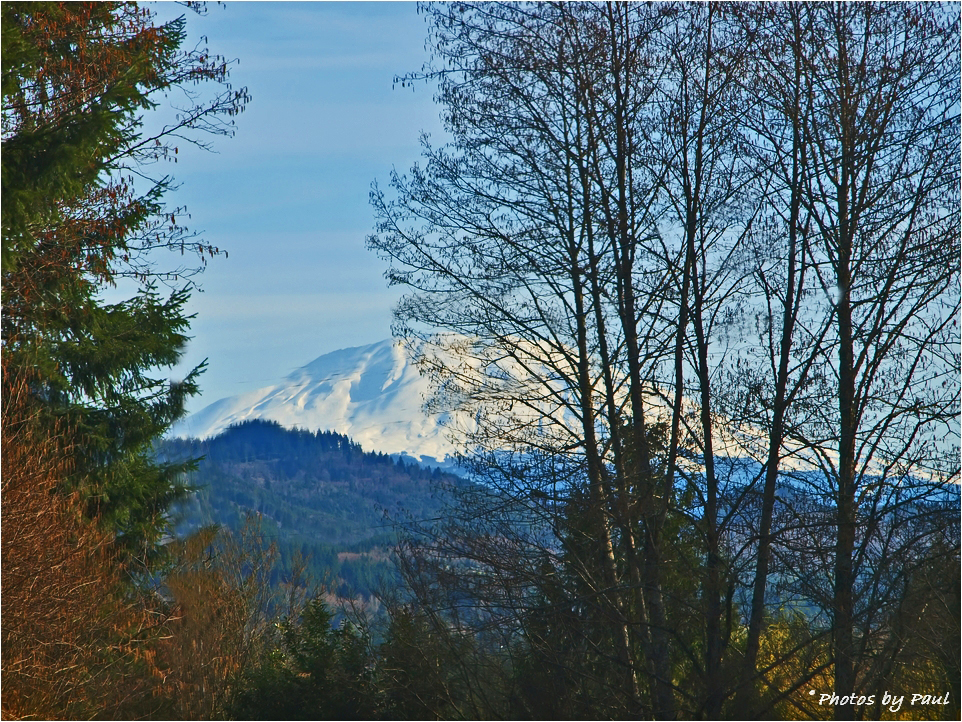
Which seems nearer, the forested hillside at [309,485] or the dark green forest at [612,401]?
the dark green forest at [612,401]

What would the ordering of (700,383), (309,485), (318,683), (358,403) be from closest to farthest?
1. (700,383)
2. (318,683)
3. (358,403)
4. (309,485)

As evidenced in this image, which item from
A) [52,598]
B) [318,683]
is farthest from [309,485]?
[52,598]

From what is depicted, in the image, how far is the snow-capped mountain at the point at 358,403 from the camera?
9242 mm

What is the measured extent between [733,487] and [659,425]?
1060 mm

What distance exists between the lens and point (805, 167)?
621 centimetres

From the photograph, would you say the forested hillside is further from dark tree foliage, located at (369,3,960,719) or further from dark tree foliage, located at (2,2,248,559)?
dark tree foliage, located at (369,3,960,719)

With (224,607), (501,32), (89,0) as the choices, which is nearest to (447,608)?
(501,32)

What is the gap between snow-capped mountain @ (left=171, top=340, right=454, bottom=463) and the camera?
30.3 feet

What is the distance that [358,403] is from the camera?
53750 mm

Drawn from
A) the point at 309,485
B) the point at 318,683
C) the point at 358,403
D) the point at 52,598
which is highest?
the point at 358,403

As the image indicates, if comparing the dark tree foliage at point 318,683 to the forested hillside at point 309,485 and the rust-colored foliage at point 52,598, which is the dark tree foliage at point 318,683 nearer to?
the rust-colored foliage at point 52,598

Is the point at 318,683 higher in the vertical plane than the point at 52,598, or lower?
lower

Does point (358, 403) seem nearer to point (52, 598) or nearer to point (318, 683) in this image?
point (318, 683)

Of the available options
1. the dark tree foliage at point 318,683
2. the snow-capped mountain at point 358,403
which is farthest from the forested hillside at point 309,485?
the dark tree foliage at point 318,683
